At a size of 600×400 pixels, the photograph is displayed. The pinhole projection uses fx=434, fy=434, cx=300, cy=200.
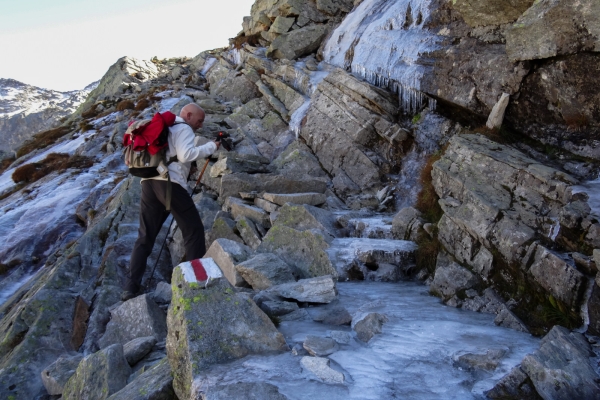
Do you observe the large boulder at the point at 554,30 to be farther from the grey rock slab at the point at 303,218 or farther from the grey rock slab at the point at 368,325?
the grey rock slab at the point at 368,325

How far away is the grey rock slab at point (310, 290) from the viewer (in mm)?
6941

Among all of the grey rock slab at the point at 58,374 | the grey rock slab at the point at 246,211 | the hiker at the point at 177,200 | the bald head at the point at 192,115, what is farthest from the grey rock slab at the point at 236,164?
the grey rock slab at the point at 58,374

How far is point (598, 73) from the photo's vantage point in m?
8.69

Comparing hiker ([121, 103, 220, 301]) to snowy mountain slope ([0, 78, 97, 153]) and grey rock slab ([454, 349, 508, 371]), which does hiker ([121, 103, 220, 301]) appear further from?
snowy mountain slope ([0, 78, 97, 153])

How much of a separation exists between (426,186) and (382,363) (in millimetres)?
6647

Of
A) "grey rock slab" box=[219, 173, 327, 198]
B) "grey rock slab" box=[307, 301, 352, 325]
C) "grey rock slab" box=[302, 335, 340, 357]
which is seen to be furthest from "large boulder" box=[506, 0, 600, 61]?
"grey rock slab" box=[302, 335, 340, 357]

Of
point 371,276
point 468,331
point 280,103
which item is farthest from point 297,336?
point 280,103

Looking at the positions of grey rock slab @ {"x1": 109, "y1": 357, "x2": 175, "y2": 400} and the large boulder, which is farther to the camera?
the large boulder

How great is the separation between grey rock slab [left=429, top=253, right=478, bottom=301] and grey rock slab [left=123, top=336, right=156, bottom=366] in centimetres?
484

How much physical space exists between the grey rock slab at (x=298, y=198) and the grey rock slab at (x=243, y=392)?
809 cm

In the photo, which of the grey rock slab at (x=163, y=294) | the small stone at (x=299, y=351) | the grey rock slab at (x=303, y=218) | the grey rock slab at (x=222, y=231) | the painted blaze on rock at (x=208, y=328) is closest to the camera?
the painted blaze on rock at (x=208, y=328)

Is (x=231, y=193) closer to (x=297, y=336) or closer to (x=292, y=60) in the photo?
(x=297, y=336)

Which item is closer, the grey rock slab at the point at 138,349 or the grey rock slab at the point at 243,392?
the grey rock slab at the point at 243,392

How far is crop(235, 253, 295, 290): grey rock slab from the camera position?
7.73 meters
